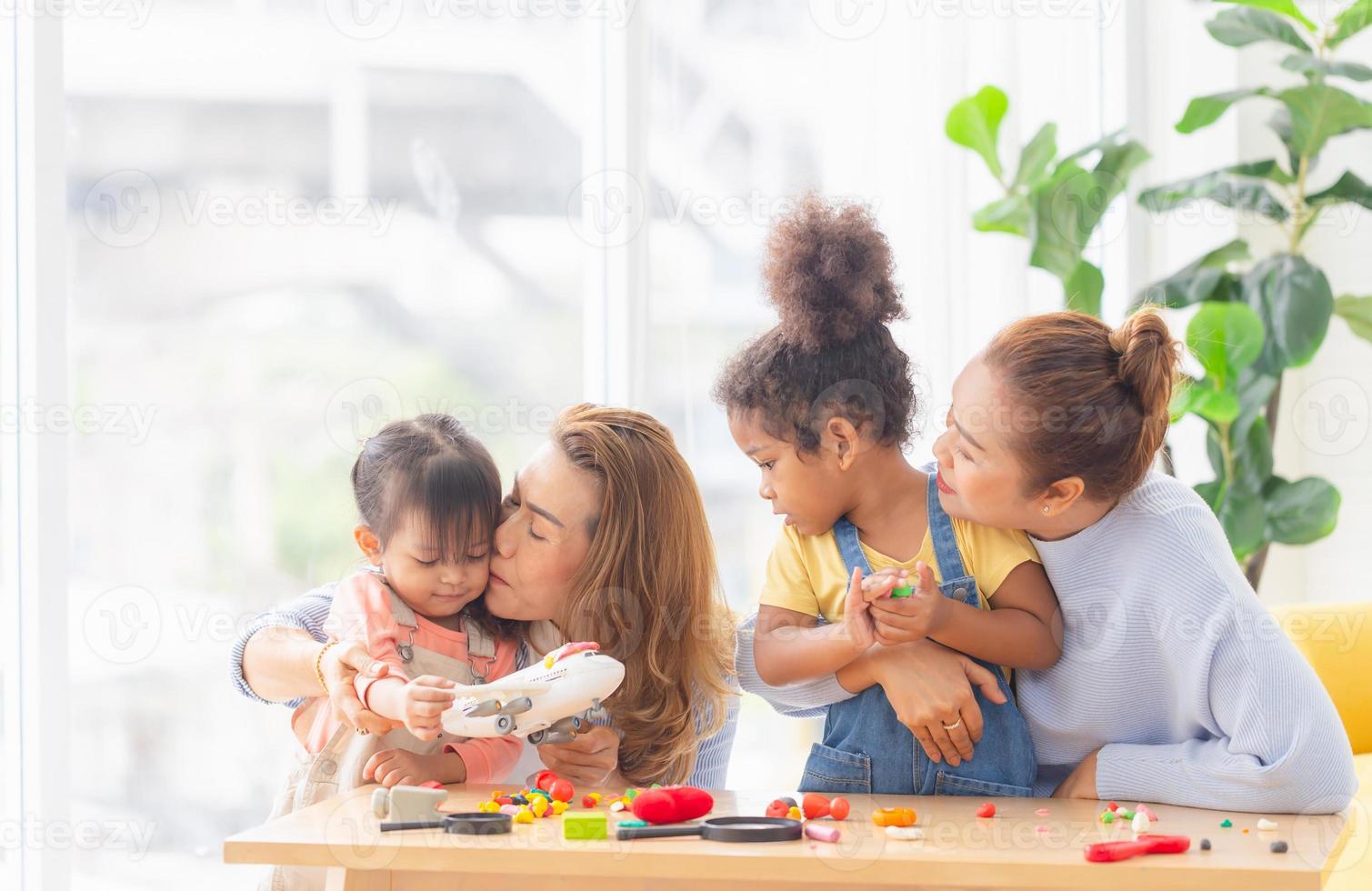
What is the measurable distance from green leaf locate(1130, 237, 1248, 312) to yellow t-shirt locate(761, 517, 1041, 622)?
1.55 metres

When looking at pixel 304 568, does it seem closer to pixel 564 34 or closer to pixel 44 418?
pixel 44 418

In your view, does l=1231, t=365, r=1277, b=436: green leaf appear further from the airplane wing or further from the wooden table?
the airplane wing

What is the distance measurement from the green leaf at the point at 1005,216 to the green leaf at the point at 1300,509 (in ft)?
2.66

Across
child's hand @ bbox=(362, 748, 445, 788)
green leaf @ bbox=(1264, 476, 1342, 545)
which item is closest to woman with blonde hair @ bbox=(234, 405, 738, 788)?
child's hand @ bbox=(362, 748, 445, 788)

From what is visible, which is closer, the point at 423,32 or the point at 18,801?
the point at 18,801

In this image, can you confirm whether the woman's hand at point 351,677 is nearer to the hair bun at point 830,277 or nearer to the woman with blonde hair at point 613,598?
the woman with blonde hair at point 613,598

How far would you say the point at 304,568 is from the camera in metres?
2.15

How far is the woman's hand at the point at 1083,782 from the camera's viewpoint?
1.26 meters

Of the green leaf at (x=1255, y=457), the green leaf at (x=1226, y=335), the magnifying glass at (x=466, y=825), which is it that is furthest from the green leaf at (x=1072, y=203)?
the magnifying glass at (x=466, y=825)

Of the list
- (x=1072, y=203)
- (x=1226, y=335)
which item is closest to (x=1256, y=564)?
(x=1226, y=335)

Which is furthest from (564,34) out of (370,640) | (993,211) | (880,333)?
(370,640)

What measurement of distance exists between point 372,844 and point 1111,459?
31.2 inches

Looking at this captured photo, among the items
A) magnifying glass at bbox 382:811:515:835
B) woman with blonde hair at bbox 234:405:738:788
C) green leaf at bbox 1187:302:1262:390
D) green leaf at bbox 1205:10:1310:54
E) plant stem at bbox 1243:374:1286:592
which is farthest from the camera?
plant stem at bbox 1243:374:1286:592

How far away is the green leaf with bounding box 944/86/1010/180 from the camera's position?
2.59 metres
